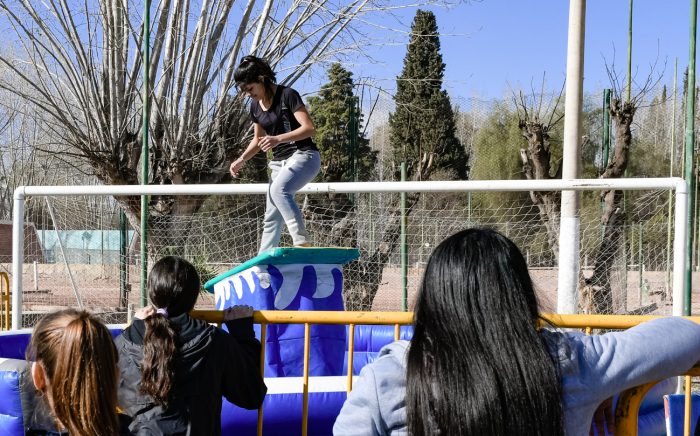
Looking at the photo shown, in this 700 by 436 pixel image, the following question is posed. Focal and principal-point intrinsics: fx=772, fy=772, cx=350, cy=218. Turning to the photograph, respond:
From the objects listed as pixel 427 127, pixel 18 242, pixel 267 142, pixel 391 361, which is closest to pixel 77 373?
pixel 391 361

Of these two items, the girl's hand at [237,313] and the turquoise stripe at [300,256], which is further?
the turquoise stripe at [300,256]

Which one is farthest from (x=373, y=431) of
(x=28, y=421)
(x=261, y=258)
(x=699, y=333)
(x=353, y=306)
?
(x=353, y=306)

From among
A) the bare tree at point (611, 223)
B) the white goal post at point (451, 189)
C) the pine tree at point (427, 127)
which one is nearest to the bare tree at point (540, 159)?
the bare tree at point (611, 223)

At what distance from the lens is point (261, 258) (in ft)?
14.8

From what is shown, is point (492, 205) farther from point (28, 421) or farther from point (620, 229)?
point (28, 421)

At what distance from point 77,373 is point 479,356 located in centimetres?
107

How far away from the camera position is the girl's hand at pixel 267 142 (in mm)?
4423

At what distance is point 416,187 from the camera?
5.01 meters

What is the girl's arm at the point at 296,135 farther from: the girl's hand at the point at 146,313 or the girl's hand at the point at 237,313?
the girl's hand at the point at 146,313

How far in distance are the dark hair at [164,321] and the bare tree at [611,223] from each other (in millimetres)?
6542

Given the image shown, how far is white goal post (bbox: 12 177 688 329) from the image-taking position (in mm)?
4395

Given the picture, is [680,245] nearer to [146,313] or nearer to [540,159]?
[146,313]

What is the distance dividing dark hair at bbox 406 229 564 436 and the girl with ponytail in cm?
136

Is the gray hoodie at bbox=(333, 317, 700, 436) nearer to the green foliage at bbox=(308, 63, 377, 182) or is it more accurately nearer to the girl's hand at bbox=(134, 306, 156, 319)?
the girl's hand at bbox=(134, 306, 156, 319)
